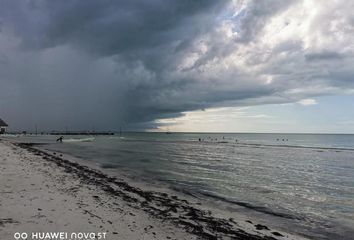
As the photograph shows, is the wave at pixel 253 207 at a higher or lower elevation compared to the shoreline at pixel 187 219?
lower

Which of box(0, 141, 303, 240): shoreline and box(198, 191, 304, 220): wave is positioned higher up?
box(0, 141, 303, 240): shoreline

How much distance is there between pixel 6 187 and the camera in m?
13.3

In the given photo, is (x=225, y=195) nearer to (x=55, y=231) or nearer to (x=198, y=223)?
(x=198, y=223)

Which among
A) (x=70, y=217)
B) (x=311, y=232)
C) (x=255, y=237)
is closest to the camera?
(x=70, y=217)

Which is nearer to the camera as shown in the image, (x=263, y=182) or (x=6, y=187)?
(x=6, y=187)

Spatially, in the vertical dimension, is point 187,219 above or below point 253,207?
above

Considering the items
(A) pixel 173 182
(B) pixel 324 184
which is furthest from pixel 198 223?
(B) pixel 324 184

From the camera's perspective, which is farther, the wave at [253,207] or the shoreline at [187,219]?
the wave at [253,207]

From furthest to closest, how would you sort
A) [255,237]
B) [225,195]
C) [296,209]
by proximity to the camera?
1. [225,195]
2. [296,209]
3. [255,237]

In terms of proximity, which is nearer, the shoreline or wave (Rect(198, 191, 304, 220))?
the shoreline

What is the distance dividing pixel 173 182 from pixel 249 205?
26.0ft

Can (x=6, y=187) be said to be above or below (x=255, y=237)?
above

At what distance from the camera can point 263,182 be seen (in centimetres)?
2469

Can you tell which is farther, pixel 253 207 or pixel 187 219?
pixel 253 207
